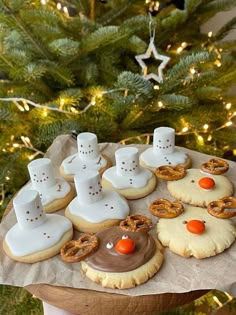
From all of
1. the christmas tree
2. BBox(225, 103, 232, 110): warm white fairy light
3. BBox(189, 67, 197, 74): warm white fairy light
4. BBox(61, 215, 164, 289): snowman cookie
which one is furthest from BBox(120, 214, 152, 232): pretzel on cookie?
BBox(225, 103, 232, 110): warm white fairy light

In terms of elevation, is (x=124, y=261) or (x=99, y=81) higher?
(x=99, y=81)

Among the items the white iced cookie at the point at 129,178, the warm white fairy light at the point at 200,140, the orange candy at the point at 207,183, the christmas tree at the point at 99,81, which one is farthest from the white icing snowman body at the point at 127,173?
the warm white fairy light at the point at 200,140

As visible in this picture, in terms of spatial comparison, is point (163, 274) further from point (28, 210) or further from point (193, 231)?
point (28, 210)

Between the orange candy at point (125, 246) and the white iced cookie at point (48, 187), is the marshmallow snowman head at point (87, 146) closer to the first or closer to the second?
the white iced cookie at point (48, 187)

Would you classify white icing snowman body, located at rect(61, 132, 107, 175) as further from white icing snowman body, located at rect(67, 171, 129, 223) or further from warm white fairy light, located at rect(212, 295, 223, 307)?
warm white fairy light, located at rect(212, 295, 223, 307)

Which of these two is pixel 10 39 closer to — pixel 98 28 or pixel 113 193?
pixel 98 28

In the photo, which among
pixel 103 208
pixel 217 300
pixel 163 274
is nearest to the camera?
pixel 163 274

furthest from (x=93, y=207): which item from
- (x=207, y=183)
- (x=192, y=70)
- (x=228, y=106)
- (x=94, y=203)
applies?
(x=228, y=106)
